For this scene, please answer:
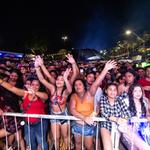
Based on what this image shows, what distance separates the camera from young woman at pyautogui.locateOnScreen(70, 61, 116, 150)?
204 inches

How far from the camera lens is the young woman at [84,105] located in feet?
17.0

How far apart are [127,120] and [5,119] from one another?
2381mm

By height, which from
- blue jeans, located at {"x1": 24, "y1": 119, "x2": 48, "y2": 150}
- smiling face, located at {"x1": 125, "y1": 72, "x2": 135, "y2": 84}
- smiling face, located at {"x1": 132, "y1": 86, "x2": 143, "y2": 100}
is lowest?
blue jeans, located at {"x1": 24, "y1": 119, "x2": 48, "y2": 150}

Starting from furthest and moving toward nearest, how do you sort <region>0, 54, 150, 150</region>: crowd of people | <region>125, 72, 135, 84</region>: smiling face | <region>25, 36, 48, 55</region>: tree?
<region>25, 36, 48, 55</region>: tree < <region>125, 72, 135, 84</region>: smiling face < <region>0, 54, 150, 150</region>: crowd of people

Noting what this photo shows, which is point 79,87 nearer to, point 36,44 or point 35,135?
point 35,135

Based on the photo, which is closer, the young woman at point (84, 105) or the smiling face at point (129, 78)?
the young woman at point (84, 105)

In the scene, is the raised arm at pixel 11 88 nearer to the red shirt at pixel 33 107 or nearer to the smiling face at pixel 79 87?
the red shirt at pixel 33 107

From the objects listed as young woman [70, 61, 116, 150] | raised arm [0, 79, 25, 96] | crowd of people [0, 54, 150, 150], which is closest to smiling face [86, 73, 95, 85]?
crowd of people [0, 54, 150, 150]

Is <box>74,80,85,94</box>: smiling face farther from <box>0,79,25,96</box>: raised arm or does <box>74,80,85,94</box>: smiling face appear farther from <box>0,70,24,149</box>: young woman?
<box>0,70,24,149</box>: young woman

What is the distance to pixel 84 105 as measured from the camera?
17.1 ft

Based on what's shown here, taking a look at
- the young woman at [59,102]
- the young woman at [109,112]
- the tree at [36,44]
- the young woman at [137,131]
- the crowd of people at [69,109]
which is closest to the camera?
the young woman at [137,131]

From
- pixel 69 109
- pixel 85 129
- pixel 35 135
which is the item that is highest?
pixel 69 109

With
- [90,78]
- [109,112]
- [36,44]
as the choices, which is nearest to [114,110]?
[109,112]

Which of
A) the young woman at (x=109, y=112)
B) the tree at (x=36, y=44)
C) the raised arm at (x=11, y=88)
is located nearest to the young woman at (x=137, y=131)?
the young woman at (x=109, y=112)
